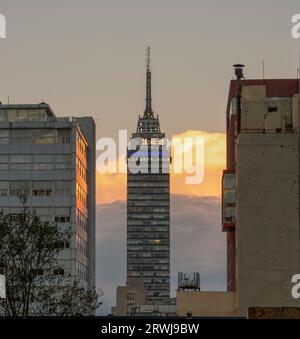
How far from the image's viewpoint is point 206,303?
15700 centimetres

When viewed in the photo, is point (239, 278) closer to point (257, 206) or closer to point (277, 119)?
point (257, 206)

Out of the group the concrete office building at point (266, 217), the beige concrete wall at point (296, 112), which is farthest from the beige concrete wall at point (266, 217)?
the beige concrete wall at point (296, 112)

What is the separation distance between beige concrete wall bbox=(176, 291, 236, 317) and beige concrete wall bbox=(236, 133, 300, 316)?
6.84 meters

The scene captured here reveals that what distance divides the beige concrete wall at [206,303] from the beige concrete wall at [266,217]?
6.84 meters

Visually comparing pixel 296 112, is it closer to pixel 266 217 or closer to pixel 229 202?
pixel 229 202

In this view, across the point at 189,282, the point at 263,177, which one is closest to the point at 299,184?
the point at 263,177

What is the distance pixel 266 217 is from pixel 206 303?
52.7ft

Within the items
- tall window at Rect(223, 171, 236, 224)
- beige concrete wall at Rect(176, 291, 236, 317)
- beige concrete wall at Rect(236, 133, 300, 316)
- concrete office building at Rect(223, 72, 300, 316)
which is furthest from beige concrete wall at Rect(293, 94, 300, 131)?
beige concrete wall at Rect(176, 291, 236, 317)

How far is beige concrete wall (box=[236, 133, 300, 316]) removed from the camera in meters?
150
